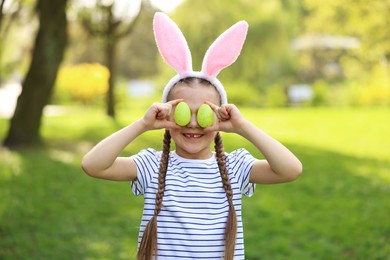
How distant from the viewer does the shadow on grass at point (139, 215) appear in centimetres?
543

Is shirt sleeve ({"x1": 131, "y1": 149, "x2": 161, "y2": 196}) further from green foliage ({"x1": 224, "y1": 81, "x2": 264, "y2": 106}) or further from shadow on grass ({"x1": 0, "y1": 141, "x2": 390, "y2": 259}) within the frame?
green foliage ({"x1": 224, "y1": 81, "x2": 264, "y2": 106})

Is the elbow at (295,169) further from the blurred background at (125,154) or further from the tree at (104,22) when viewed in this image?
the tree at (104,22)

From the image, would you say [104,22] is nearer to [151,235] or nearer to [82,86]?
[82,86]

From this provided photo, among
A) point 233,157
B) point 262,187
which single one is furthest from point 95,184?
point 233,157

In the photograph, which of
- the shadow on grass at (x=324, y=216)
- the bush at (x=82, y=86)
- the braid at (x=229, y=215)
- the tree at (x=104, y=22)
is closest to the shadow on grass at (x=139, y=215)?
the shadow on grass at (x=324, y=216)

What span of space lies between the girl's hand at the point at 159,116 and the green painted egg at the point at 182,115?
32 mm

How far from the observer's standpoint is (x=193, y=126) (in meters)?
2.37

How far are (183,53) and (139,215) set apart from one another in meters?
4.51

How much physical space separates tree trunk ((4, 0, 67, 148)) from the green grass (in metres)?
0.56

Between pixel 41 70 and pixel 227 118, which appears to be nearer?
pixel 227 118

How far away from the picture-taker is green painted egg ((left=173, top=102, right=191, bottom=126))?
231cm

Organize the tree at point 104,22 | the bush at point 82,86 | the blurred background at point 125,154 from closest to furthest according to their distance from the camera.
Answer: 1. the blurred background at point 125,154
2. the tree at point 104,22
3. the bush at point 82,86

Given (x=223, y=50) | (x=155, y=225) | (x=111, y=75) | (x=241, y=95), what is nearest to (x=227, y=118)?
(x=223, y=50)

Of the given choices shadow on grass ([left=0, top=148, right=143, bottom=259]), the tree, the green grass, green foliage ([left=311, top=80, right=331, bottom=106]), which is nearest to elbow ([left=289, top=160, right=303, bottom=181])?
the green grass
